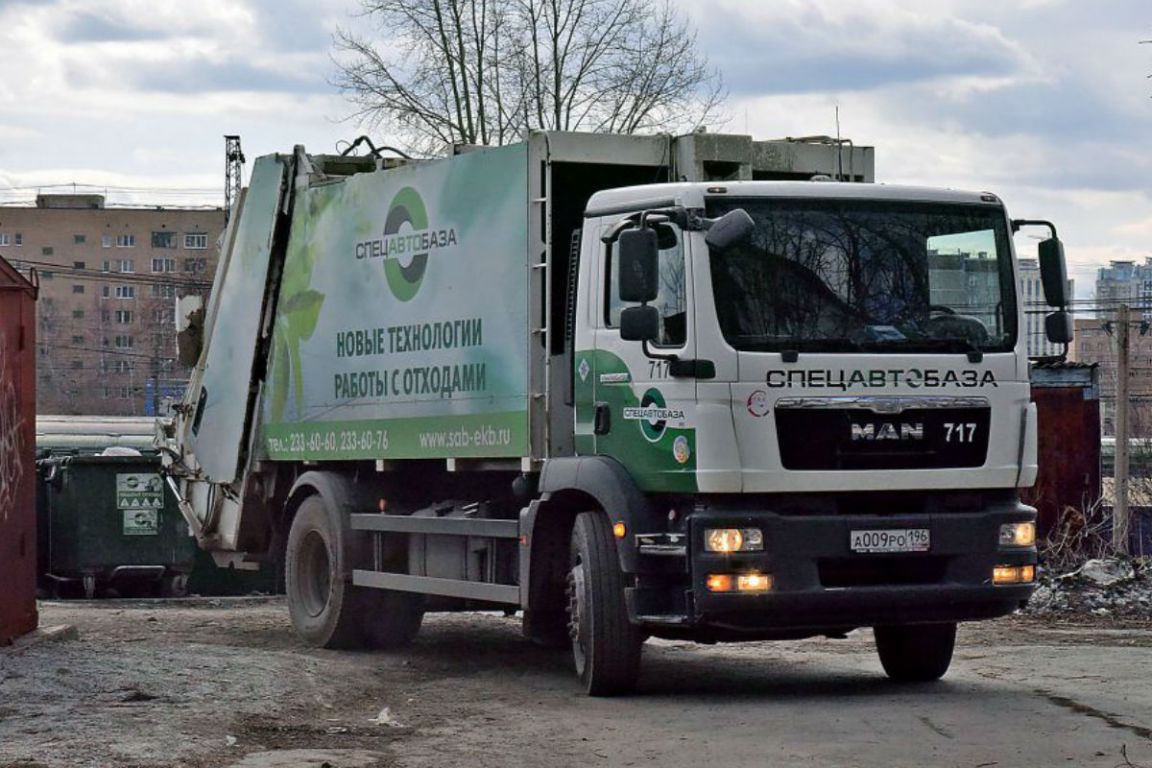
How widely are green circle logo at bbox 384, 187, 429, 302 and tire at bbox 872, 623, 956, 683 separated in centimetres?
357

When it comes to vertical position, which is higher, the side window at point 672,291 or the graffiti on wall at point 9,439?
the side window at point 672,291

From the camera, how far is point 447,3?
43.5m

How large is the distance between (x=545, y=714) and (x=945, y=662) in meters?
2.48

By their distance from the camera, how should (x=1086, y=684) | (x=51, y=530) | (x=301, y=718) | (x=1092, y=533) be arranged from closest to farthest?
(x=301, y=718), (x=1086, y=684), (x=1092, y=533), (x=51, y=530)

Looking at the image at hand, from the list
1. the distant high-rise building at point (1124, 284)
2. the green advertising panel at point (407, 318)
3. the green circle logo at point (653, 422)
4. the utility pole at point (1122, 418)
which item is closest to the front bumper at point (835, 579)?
the green circle logo at point (653, 422)

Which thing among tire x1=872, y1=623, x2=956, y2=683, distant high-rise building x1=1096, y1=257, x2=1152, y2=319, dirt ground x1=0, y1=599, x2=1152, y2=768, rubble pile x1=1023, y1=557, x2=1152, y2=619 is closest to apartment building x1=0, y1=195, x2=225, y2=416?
distant high-rise building x1=1096, y1=257, x2=1152, y2=319

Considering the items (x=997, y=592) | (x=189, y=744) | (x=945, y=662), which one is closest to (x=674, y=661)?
(x=945, y=662)

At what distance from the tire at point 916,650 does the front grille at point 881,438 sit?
1264 millimetres

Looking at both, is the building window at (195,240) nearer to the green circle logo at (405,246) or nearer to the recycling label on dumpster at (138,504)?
the recycling label on dumpster at (138,504)

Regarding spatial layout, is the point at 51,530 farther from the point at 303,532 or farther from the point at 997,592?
the point at 997,592

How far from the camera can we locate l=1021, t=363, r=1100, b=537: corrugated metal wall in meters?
20.6

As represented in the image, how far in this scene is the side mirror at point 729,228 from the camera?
9.70m

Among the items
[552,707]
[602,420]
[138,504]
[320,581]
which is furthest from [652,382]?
[138,504]

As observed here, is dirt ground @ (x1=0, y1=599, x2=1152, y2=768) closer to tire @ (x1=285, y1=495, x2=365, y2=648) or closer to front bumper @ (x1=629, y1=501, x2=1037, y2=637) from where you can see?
tire @ (x1=285, y1=495, x2=365, y2=648)
